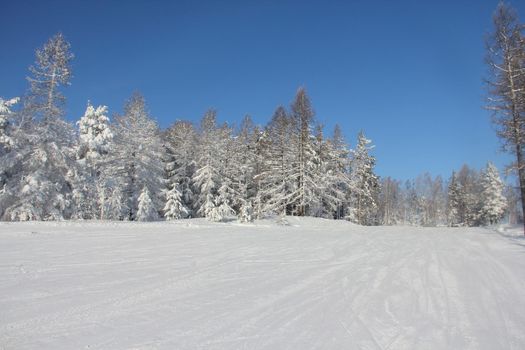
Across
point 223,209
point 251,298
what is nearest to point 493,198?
point 223,209

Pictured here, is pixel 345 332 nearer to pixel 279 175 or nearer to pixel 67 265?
pixel 67 265

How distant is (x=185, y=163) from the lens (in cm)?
4741

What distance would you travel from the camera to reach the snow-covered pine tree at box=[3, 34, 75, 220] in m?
24.0

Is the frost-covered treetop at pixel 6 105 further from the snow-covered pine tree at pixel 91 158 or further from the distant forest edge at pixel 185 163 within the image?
the snow-covered pine tree at pixel 91 158

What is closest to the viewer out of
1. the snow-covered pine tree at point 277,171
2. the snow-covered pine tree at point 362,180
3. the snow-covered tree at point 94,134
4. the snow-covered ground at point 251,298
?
the snow-covered ground at point 251,298

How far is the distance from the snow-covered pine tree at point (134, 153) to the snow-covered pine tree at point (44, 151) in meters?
10.4

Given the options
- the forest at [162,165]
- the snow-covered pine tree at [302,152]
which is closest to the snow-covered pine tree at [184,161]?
the forest at [162,165]

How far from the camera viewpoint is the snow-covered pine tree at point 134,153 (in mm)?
36969

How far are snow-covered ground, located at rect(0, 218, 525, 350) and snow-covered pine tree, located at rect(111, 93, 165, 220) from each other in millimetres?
24206

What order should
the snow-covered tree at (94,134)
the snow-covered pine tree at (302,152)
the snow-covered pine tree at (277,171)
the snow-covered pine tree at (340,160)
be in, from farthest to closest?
the snow-covered pine tree at (340,160) → the snow-covered pine tree at (277,171) → the snow-covered pine tree at (302,152) → the snow-covered tree at (94,134)

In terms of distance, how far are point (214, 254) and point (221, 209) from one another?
2488cm

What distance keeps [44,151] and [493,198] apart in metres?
68.7

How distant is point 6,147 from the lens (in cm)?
2536

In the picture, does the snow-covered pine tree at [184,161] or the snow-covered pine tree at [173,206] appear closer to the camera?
the snow-covered pine tree at [173,206]
